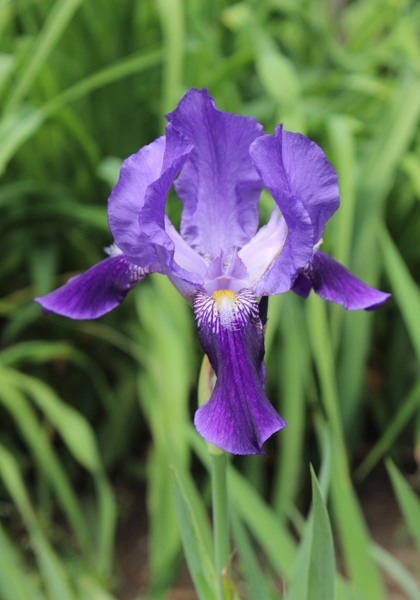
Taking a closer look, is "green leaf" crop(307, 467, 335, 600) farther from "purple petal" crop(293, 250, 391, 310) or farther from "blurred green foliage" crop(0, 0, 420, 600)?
"blurred green foliage" crop(0, 0, 420, 600)

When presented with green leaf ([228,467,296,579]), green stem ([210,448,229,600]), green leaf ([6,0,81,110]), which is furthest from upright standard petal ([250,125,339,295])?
green leaf ([6,0,81,110])

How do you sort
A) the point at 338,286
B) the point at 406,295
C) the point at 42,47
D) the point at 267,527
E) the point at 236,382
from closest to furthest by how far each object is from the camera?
the point at 236,382 < the point at 338,286 < the point at 267,527 < the point at 406,295 < the point at 42,47

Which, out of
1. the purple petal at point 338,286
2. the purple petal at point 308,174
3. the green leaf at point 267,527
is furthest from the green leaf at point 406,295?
the purple petal at point 308,174

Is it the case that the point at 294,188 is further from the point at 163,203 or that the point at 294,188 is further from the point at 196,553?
the point at 196,553

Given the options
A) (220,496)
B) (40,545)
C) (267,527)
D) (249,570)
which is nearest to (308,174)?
(220,496)

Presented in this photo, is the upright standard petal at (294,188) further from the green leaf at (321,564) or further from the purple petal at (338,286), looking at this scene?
the green leaf at (321,564)

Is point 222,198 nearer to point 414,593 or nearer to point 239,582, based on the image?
point 414,593
